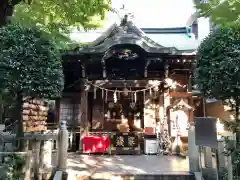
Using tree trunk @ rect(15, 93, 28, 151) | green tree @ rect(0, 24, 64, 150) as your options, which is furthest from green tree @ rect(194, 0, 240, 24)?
tree trunk @ rect(15, 93, 28, 151)

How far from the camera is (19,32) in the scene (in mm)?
7469

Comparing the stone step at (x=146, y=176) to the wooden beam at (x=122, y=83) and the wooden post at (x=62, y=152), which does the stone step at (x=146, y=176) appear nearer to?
the wooden post at (x=62, y=152)

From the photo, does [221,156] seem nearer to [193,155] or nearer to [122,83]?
[193,155]

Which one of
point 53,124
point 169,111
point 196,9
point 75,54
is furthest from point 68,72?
point 196,9

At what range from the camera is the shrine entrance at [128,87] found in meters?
13.6

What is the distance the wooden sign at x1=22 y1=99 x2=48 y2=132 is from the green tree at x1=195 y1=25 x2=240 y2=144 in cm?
895

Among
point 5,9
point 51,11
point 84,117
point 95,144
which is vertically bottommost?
point 95,144

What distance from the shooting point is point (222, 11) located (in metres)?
8.18

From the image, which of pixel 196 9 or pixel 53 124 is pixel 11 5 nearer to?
pixel 196 9

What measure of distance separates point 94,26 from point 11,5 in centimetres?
556

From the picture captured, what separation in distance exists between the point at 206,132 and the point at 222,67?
6.42ft

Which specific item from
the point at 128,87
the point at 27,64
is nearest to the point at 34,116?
the point at 128,87

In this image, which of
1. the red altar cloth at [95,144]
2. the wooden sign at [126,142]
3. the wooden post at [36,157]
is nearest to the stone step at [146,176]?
the wooden post at [36,157]

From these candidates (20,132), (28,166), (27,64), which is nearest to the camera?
(28,166)
